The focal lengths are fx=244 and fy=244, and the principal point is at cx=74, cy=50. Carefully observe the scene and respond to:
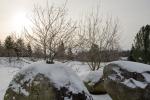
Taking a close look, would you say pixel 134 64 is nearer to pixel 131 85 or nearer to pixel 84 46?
pixel 131 85

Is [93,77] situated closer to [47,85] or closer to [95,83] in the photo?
[95,83]

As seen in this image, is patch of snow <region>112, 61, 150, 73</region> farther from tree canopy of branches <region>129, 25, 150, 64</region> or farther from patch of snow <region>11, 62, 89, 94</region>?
tree canopy of branches <region>129, 25, 150, 64</region>

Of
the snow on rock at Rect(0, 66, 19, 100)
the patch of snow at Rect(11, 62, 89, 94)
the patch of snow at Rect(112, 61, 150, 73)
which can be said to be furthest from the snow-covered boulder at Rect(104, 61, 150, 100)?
the snow on rock at Rect(0, 66, 19, 100)

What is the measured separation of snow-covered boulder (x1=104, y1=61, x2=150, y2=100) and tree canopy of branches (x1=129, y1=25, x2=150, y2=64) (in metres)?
13.3

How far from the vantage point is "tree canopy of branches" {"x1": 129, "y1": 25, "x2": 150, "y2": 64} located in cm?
2078

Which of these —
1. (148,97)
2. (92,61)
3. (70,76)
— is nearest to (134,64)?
(148,97)

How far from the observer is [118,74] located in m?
7.77

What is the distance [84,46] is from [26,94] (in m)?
7.78

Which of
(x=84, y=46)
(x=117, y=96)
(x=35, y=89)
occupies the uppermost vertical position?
(x=84, y=46)

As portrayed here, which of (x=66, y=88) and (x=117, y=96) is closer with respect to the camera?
(x=66, y=88)

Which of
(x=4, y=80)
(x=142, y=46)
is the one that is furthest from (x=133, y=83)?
(x=142, y=46)

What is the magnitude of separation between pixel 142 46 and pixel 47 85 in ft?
57.3

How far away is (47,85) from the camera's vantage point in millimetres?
5379

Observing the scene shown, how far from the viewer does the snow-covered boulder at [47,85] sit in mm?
5359
